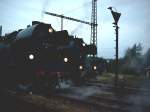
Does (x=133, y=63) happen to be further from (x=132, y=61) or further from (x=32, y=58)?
(x=32, y=58)

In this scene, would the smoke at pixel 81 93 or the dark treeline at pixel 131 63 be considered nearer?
the smoke at pixel 81 93

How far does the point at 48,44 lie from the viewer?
1266 centimetres

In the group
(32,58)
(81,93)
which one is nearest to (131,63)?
(81,93)

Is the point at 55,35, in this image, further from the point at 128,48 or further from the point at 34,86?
the point at 128,48

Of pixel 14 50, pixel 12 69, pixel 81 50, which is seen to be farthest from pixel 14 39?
pixel 81 50

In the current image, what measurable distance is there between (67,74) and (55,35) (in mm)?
2359

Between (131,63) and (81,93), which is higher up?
(131,63)

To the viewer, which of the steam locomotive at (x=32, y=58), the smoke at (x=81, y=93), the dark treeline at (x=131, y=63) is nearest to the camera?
the steam locomotive at (x=32, y=58)

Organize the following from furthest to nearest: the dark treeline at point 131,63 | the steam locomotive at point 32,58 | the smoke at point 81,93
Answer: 1. the dark treeline at point 131,63
2. the smoke at point 81,93
3. the steam locomotive at point 32,58

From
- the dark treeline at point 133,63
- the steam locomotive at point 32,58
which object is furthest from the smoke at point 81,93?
the dark treeline at point 133,63

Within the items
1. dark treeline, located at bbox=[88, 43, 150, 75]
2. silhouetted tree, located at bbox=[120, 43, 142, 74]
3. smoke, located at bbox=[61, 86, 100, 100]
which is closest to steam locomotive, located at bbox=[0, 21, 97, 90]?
smoke, located at bbox=[61, 86, 100, 100]

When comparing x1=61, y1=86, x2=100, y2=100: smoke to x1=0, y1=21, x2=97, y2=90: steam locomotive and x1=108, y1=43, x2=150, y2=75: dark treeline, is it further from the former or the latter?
x1=108, y1=43, x2=150, y2=75: dark treeline

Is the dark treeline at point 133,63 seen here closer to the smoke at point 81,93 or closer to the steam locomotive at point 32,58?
the smoke at point 81,93

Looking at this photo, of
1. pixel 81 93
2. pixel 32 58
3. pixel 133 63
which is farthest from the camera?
pixel 133 63
